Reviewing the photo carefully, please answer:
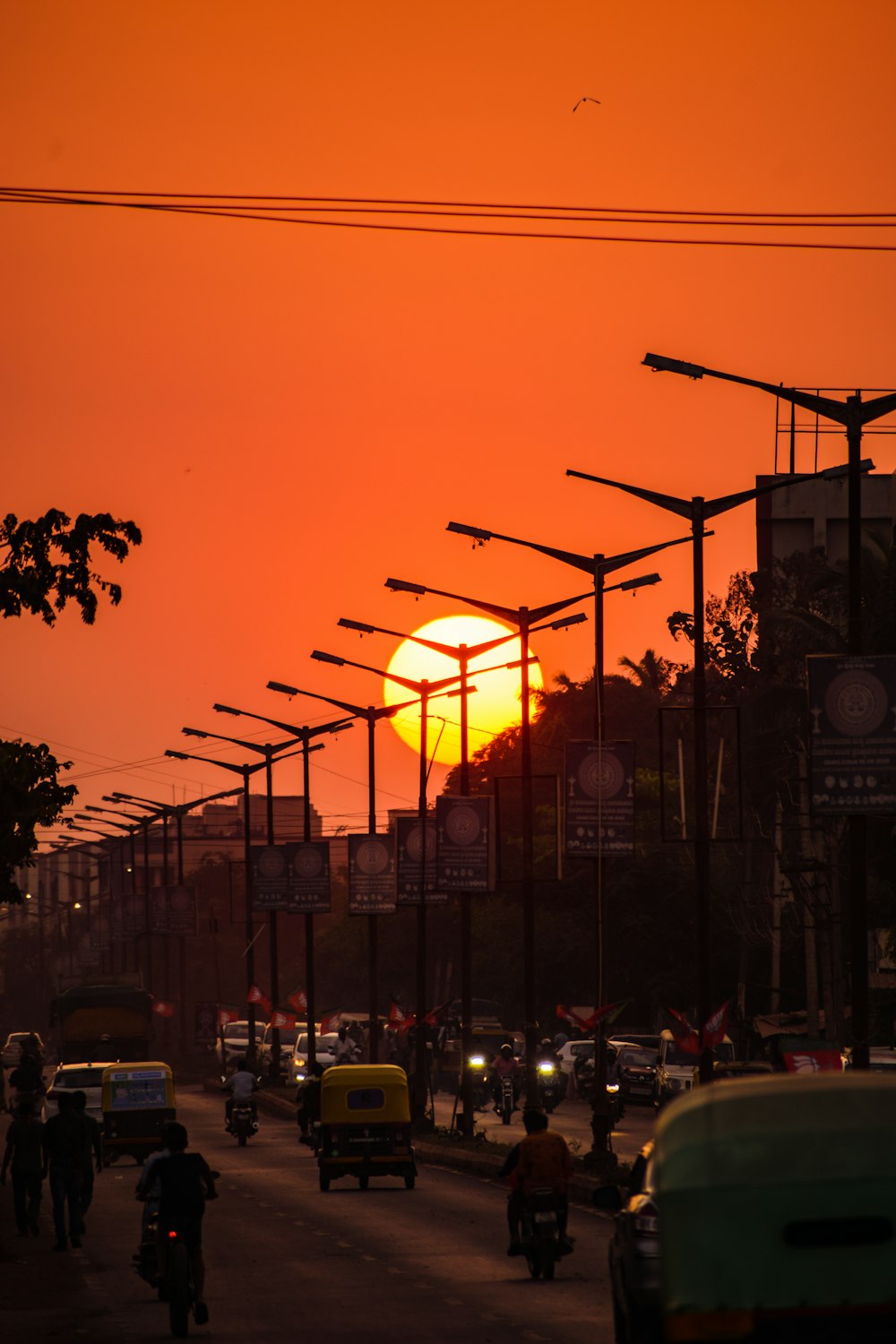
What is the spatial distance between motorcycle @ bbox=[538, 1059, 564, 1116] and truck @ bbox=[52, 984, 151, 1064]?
1385cm

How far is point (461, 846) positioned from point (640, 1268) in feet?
97.4

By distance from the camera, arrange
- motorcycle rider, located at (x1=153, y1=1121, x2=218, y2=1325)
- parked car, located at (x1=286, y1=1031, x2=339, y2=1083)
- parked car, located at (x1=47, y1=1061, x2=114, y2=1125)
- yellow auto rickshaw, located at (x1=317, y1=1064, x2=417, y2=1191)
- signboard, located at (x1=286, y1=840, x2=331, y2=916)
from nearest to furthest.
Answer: motorcycle rider, located at (x1=153, y1=1121, x2=218, y2=1325) → yellow auto rickshaw, located at (x1=317, y1=1064, x2=417, y2=1191) → parked car, located at (x1=47, y1=1061, x2=114, y2=1125) → signboard, located at (x1=286, y1=840, x2=331, y2=916) → parked car, located at (x1=286, y1=1031, x2=339, y2=1083)

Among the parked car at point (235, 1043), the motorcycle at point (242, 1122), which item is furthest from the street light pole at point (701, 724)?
the parked car at point (235, 1043)

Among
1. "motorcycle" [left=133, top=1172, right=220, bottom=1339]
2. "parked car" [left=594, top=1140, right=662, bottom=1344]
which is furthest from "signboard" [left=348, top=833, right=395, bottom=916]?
"parked car" [left=594, top=1140, right=662, bottom=1344]

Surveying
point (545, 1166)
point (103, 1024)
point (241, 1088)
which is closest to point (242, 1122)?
point (241, 1088)

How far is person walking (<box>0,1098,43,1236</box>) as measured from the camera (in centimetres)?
2911

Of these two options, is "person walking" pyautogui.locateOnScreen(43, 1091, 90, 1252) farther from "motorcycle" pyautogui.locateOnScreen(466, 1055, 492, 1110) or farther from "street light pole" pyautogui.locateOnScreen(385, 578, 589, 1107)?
"motorcycle" pyautogui.locateOnScreen(466, 1055, 492, 1110)

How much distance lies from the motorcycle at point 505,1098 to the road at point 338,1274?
1960 cm

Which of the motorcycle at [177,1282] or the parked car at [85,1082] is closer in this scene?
the motorcycle at [177,1282]

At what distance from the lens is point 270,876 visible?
65.1 meters

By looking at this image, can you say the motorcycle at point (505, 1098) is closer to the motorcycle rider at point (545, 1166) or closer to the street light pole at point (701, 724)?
the street light pole at point (701, 724)

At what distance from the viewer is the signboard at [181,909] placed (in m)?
87.1

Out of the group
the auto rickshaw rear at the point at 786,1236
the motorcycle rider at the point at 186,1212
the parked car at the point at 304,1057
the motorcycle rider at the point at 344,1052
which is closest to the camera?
the auto rickshaw rear at the point at 786,1236

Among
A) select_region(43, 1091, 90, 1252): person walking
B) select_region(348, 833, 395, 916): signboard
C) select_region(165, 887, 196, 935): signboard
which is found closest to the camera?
select_region(43, 1091, 90, 1252): person walking
